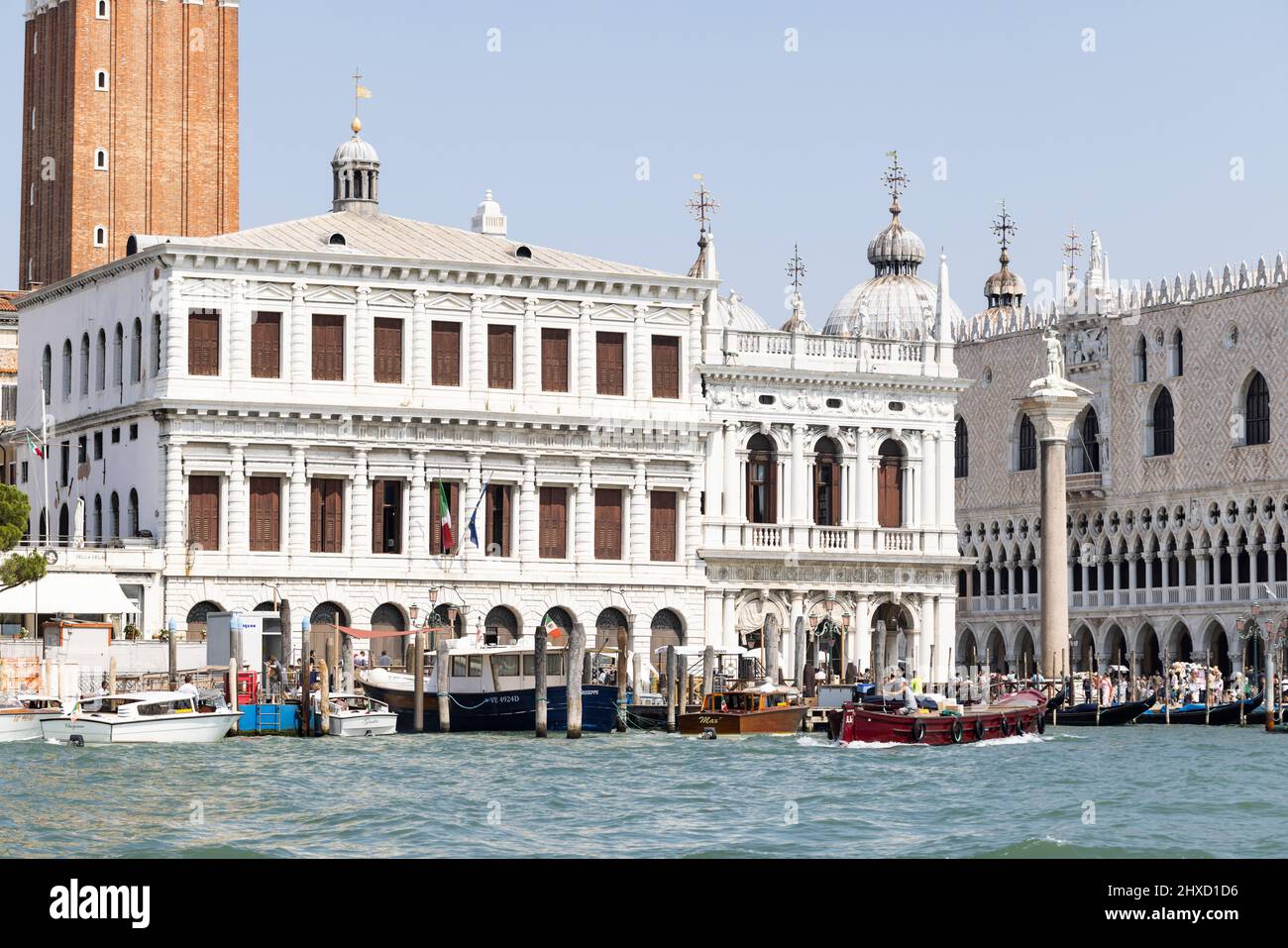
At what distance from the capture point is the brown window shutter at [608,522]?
56.1 meters

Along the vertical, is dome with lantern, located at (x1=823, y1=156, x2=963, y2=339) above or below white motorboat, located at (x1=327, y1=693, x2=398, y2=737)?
above

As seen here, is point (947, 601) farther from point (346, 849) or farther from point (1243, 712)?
point (346, 849)

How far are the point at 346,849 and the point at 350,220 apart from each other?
115 ft

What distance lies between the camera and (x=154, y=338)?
5312cm

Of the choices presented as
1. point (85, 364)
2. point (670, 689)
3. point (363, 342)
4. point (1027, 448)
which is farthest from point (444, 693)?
point (1027, 448)

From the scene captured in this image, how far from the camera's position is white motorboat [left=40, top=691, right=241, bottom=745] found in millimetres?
39781

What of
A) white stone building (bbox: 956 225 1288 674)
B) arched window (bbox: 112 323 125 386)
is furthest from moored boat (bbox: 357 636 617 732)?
white stone building (bbox: 956 225 1288 674)

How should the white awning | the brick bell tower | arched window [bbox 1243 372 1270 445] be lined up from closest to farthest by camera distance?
the white awning < arched window [bbox 1243 372 1270 445] < the brick bell tower

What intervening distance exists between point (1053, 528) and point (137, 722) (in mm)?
25806

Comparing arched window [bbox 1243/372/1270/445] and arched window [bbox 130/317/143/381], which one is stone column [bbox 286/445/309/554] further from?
arched window [bbox 1243/372/1270/445]

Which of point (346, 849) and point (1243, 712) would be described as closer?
point (346, 849)

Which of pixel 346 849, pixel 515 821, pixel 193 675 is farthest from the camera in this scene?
pixel 193 675

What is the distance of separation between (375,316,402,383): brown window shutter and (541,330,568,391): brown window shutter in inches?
133
